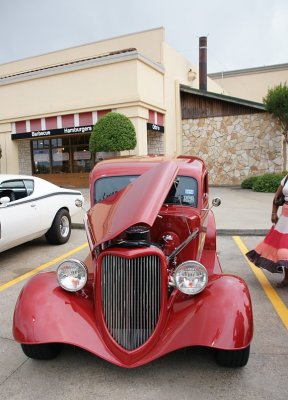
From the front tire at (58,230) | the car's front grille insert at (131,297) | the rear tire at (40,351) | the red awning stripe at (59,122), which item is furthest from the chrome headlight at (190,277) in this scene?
the red awning stripe at (59,122)

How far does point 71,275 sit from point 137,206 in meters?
0.78

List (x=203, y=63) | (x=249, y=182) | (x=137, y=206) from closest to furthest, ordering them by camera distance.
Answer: (x=137, y=206), (x=249, y=182), (x=203, y=63)

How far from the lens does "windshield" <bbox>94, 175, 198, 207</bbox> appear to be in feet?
14.5

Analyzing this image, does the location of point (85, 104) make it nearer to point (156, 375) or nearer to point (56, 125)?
point (56, 125)

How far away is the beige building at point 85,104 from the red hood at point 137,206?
43.0 feet

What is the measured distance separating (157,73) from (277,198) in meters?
14.2

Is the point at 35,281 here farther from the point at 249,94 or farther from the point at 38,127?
the point at 249,94

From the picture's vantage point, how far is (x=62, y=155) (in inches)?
762

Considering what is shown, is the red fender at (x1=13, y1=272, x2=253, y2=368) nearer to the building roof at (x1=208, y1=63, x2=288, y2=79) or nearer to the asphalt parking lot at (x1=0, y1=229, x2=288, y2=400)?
the asphalt parking lot at (x1=0, y1=229, x2=288, y2=400)

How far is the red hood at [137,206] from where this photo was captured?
2.92 meters

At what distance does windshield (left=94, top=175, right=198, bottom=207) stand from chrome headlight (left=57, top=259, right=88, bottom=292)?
1546 mm

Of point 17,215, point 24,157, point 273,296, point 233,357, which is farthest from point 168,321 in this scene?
point 24,157

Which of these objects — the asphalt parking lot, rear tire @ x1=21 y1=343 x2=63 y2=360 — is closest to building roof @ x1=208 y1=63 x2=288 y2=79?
the asphalt parking lot

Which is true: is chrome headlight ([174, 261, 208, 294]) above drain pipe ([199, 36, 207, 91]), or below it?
below
